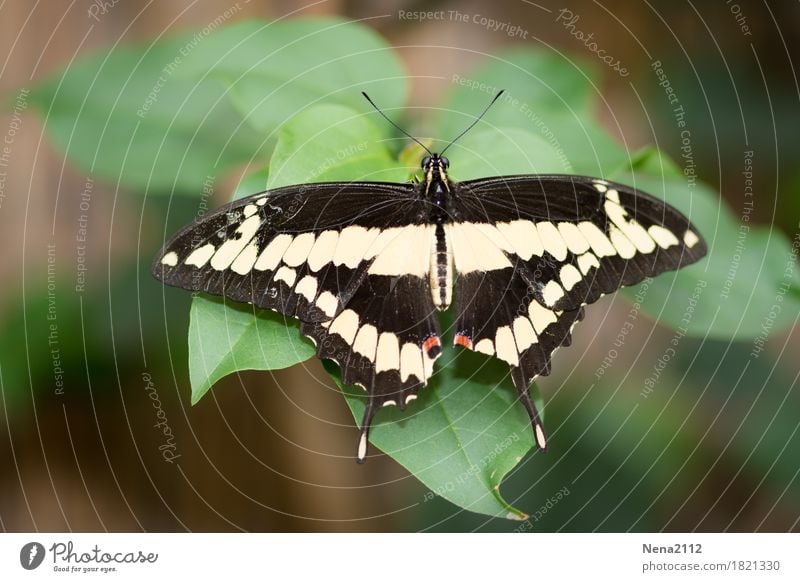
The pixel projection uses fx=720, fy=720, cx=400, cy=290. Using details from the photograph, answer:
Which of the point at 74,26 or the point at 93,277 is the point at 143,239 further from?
the point at 74,26

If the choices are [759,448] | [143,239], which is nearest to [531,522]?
[759,448]

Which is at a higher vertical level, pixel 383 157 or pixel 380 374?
pixel 383 157

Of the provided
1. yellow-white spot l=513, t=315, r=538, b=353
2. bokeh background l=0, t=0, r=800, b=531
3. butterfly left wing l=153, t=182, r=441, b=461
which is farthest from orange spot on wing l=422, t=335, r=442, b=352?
bokeh background l=0, t=0, r=800, b=531

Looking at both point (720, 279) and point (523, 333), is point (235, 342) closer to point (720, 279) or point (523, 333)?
→ point (523, 333)

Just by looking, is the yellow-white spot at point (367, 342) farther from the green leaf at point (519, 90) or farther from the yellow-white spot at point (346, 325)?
the green leaf at point (519, 90)

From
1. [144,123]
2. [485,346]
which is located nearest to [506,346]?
[485,346]

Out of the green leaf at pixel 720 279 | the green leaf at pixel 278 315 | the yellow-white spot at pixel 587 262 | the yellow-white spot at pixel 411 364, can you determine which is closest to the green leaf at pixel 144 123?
the green leaf at pixel 278 315
